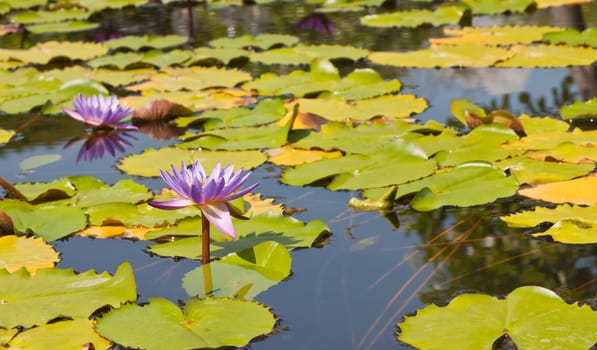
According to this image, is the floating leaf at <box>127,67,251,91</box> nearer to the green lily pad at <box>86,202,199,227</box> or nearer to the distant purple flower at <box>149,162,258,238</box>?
the green lily pad at <box>86,202,199,227</box>

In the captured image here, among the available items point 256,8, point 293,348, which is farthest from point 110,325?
point 256,8

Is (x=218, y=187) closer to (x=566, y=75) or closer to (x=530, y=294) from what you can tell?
(x=530, y=294)

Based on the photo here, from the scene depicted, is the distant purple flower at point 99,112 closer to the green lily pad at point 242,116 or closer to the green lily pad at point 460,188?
the green lily pad at point 242,116

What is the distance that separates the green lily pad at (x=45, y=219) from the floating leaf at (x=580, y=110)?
1950 mm

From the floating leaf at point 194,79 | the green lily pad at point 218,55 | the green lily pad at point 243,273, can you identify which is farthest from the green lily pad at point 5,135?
the green lily pad at point 243,273

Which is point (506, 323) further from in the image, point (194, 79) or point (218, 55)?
point (218, 55)

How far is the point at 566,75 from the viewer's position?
4348 millimetres

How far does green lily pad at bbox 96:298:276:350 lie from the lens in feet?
5.77

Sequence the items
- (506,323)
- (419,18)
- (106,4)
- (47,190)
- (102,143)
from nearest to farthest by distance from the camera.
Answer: (506,323) < (47,190) < (102,143) < (419,18) < (106,4)

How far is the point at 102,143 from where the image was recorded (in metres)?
3.66

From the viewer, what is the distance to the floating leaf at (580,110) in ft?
11.6

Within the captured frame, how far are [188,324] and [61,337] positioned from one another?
0.26 metres

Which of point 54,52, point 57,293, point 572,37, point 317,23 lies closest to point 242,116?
point 57,293

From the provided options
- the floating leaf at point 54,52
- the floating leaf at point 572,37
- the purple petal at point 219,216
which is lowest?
the floating leaf at point 54,52
